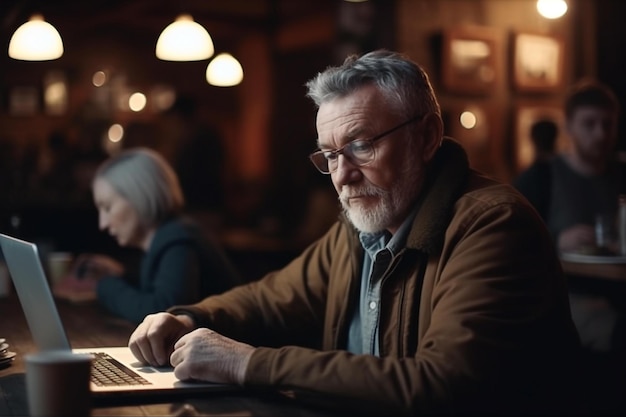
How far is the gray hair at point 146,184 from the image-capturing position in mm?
3582

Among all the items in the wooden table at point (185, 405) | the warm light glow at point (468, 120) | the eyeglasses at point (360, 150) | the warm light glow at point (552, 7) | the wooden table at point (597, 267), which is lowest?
the wooden table at point (597, 267)

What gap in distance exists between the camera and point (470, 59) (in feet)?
19.5

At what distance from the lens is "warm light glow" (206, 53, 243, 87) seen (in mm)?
5934

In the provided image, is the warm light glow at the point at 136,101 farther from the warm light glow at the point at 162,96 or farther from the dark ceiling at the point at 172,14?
the dark ceiling at the point at 172,14

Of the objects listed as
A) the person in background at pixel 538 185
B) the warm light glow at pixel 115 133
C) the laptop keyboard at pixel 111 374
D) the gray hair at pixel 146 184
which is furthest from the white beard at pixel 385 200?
the warm light glow at pixel 115 133

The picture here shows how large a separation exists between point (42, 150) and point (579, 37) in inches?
254

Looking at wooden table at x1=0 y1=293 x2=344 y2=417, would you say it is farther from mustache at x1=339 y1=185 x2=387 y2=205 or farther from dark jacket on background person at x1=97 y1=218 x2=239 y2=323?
dark jacket on background person at x1=97 y1=218 x2=239 y2=323

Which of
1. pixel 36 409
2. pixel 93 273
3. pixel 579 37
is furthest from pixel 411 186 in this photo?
pixel 579 37

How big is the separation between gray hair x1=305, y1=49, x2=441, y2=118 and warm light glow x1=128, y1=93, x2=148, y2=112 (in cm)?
973

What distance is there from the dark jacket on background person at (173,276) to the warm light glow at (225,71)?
2.54 meters

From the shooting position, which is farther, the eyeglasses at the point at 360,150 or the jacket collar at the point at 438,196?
the eyeglasses at the point at 360,150

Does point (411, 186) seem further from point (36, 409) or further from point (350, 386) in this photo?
point (36, 409)

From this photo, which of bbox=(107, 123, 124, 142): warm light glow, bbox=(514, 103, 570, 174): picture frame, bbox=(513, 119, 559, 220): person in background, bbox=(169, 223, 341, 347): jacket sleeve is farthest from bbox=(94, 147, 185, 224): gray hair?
bbox=(107, 123, 124, 142): warm light glow

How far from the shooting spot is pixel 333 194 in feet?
24.8
